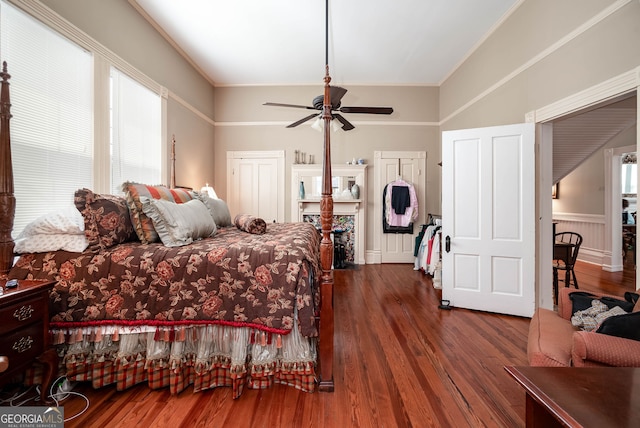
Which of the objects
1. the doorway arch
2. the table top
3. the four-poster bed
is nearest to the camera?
the table top

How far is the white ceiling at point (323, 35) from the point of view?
3004mm

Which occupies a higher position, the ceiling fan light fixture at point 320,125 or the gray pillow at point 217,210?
the ceiling fan light fixture at point 320,125

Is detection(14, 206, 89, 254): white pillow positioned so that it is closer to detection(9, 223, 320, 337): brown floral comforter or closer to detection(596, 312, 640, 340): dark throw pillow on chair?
detection(9, 223, 320, 337): brown floral comforter

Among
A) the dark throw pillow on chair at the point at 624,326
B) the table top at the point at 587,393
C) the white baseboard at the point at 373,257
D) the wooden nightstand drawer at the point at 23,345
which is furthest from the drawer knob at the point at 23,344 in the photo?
the white baseboard at the point at 373,257

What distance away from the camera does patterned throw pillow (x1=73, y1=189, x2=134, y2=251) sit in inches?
65.0

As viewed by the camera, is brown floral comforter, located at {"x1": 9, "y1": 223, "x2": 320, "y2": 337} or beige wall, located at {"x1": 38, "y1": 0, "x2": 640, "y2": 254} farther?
beige wall, located at {"x1": 38, "y1": 0, "x2": 640, "y2": 254}

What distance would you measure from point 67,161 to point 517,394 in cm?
366

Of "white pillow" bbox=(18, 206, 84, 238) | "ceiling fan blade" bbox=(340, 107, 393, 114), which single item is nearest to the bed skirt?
"white pillow" bbox=(18, 206, 84, 238)

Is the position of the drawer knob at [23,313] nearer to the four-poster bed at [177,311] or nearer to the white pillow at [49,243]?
the four-poster bed at [177,311]

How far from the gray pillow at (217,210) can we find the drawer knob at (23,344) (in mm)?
1600

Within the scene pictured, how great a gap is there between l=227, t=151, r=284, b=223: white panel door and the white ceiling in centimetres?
143

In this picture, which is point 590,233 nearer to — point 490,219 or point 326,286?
point 490,219

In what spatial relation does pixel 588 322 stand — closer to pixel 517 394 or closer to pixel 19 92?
pixel 517 394

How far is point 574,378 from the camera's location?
0.84m
